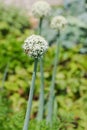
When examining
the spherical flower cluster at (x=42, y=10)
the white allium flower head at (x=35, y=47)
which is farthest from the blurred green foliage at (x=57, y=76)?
the white allium flower head at (x=35, y=47)

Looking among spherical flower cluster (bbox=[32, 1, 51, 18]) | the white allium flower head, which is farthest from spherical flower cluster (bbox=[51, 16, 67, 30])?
the white allium flower head

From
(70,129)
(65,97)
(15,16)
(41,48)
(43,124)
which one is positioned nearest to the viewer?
(41,48)

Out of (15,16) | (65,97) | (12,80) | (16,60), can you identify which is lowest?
(65,97)

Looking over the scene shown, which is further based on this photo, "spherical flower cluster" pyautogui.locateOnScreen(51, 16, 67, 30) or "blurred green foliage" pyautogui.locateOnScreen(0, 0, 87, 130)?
"blurred green foliage" pyautogui.locateOnScreen(0, 0, 87, 130)

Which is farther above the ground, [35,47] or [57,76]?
[57,76]

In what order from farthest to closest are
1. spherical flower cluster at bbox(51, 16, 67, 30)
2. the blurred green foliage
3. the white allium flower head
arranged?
the blurred green foliage, spherical flower cluster at bbox(51, 16, 67, 30), the white allium flower head

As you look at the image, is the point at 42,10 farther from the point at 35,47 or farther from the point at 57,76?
the point at 57,76

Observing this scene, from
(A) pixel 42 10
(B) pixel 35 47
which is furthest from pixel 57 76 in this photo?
(B) pixel 35 47

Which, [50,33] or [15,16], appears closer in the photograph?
[50,33]

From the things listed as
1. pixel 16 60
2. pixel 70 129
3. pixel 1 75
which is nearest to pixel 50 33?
pixel 16 60

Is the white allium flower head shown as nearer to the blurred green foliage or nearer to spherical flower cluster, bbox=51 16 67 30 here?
spherical flower cluster, bbox=51 16 67 30

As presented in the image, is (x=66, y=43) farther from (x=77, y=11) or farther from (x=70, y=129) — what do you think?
(x=70, y=129)
